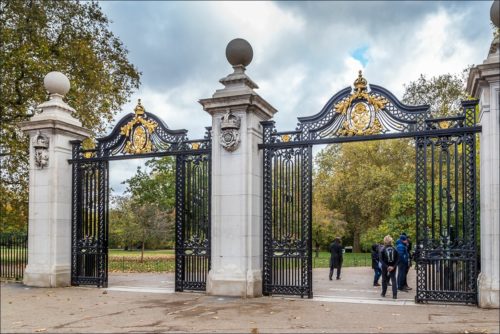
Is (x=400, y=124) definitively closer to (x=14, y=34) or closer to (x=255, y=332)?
(x=255, y=332)

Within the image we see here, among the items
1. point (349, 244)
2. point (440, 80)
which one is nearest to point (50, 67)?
point (440, 80)

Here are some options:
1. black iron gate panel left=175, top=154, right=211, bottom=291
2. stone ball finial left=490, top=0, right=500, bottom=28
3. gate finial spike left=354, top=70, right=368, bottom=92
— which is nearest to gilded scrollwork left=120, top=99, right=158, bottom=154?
black iron gate panel left=175, top=154, right=211, bottom=291

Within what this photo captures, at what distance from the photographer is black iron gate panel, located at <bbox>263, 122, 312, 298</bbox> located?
10711 millimetres

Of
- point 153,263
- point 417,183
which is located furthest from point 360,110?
point 153,263

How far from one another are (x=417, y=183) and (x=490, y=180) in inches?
51.4

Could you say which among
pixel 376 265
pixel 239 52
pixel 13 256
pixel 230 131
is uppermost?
pixel 239 52

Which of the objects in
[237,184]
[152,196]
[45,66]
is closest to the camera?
[237,184]

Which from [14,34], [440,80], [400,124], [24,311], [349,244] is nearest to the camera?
[24,311]

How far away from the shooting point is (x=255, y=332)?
7.26 metres

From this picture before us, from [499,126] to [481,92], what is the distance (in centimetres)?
79

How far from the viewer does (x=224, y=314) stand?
8.65m

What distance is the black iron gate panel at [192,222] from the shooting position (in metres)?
11.5

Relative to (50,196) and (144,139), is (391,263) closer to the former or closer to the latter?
(144,139)

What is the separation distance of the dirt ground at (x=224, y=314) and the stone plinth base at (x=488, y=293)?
18cm
